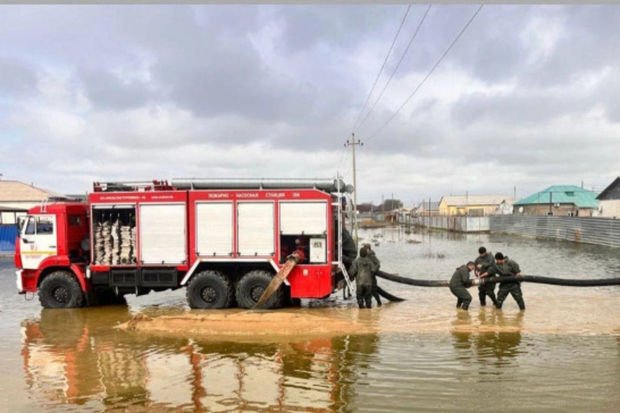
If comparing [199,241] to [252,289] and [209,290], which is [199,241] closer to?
[209,290]

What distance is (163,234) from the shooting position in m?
13.0

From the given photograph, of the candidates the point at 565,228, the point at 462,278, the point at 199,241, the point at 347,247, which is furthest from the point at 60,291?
the point at 565,228

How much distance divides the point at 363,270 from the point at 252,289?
2.77 meters

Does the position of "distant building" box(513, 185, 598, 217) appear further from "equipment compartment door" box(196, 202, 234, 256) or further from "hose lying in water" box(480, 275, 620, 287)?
"equipment compartment door" box(196, 202, 234, 256)

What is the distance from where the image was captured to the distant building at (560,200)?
78312 mm

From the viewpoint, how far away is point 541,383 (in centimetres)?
677

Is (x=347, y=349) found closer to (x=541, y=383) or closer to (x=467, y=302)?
(x=541, y=383)

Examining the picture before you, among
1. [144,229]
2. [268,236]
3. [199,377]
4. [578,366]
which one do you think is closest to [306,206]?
[268,236]

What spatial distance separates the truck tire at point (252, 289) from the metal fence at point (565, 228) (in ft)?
89.7

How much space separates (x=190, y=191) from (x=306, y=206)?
2.99 m

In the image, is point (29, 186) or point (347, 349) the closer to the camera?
point (347, 349)

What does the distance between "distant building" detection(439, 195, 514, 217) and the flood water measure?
10496 cm

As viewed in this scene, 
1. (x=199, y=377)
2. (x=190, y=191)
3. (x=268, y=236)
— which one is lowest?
(x=199, y=377)

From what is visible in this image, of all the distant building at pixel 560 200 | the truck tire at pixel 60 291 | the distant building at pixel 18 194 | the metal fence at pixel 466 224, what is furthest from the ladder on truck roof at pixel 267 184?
the distant building at pixel 560 200
